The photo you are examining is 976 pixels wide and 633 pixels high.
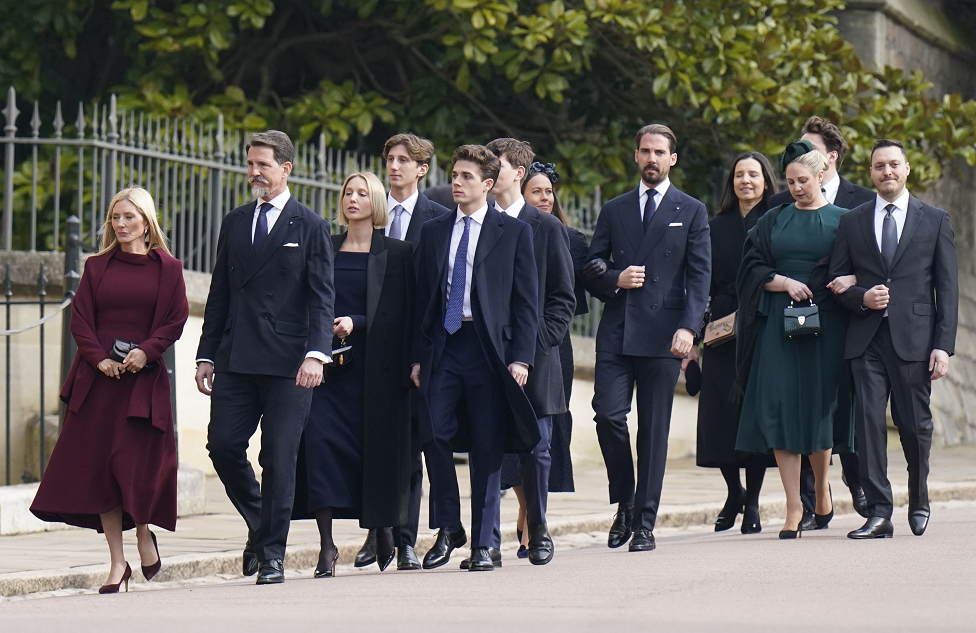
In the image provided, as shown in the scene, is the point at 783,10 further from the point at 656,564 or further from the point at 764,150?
the point at 656,564

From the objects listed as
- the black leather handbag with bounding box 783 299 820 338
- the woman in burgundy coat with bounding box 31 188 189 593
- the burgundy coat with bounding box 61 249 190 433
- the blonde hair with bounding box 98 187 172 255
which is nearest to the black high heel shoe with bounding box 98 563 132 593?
the woman in burgundy coat with bounding box 31 188 189 593

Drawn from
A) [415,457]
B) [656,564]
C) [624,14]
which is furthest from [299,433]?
[624,14]

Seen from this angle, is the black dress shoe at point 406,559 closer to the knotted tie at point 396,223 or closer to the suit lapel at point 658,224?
the knotted tie at point 396,223

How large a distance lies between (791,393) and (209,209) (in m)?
4.47

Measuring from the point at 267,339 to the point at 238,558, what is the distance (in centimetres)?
130

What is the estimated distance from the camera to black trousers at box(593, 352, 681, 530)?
8188mm

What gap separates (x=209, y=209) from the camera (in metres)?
11.4

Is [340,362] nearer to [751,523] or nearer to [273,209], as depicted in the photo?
[273,209]

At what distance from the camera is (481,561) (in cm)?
719

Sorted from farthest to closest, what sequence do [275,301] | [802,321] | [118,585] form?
[802,321] → [275,301] → [118,585]

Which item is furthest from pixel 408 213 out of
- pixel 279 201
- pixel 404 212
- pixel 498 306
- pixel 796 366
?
pixel 796 366

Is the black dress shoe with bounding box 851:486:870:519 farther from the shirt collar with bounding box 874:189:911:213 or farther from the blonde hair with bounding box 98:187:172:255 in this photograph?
the blonde hair with bounding box 98:187:172:255

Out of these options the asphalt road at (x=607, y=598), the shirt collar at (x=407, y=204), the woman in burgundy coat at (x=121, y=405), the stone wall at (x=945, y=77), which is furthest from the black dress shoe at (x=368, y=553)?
the stone wall at (x=945, y=77)

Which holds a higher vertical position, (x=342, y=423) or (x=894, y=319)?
(x=894, y=319)
